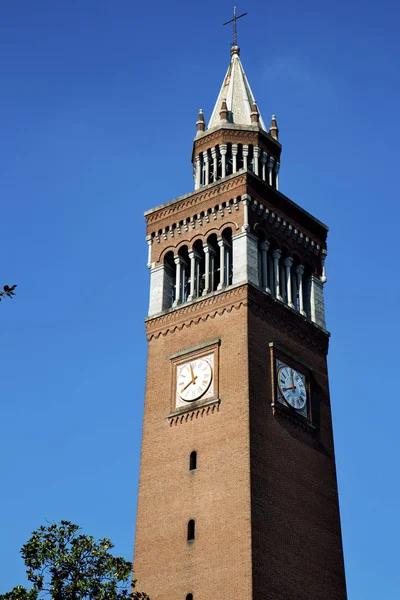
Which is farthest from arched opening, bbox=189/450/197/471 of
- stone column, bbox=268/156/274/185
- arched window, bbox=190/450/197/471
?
stone column, bbox=268/156/274/185

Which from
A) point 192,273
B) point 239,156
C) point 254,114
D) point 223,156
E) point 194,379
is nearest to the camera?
point 194,379

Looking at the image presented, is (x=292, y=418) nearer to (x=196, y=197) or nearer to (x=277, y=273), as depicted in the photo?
(x=277, y=273)

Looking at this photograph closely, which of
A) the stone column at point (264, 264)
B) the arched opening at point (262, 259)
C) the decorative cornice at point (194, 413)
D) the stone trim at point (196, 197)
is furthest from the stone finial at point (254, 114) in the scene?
the decorative cornice at point (194, 413)

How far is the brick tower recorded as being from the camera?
42.9 metres

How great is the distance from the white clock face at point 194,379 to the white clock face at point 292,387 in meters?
3.26

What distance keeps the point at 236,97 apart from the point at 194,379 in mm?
18876

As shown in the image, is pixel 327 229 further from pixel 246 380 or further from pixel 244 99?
pixel 246 380

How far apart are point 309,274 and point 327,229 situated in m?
3.45

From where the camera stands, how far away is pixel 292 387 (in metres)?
48.0

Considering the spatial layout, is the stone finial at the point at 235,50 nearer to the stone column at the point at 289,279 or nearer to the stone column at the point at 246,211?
the stone column at the point at 246,211

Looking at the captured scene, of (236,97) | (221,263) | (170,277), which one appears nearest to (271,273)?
(221,263)

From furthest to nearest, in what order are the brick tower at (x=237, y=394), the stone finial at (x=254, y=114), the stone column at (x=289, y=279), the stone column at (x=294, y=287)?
the stone finial at (x=254, y=114)
the stone column at (x=294, y=287)
the stone column at (x=289, y=279)
the brick tower at (x=237, y=394)

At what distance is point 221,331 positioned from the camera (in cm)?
4800

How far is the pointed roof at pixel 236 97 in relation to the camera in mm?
57719
